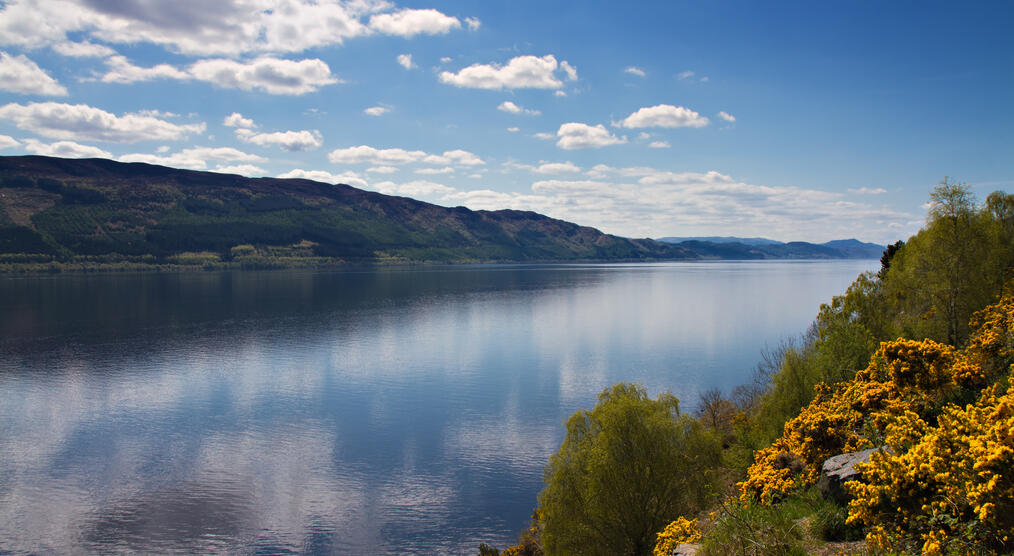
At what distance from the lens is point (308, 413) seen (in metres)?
A: 56.7

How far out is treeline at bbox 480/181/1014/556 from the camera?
11.0m

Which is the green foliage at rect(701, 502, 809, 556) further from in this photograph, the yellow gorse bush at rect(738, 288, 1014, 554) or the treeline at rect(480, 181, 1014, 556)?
the yellow gorse bush at rect(738, 288, 1014, 554)

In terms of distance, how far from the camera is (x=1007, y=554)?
984 centimetres

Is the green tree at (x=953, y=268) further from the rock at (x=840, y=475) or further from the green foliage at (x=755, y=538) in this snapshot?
the green foliage at (x=755, y=538)

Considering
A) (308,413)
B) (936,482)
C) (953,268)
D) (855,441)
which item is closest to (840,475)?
(936,482)

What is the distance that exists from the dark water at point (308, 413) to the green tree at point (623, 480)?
5.34 metres

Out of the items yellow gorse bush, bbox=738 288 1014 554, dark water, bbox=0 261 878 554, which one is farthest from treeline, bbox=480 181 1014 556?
dark water, bbox=0 261 878 554

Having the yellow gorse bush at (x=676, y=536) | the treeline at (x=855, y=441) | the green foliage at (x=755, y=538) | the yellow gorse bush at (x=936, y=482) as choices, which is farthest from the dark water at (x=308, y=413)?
the yellow gorse bush at (x=936, y=482)

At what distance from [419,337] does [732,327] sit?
188 feet

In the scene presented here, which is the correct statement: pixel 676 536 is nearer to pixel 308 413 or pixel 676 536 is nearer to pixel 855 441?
pixel 855 441

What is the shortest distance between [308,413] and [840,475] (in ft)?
167

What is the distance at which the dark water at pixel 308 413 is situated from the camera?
3503cm

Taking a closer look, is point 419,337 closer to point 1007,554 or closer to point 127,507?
point 127,507

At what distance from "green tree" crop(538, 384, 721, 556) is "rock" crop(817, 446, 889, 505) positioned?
50.6 feet
